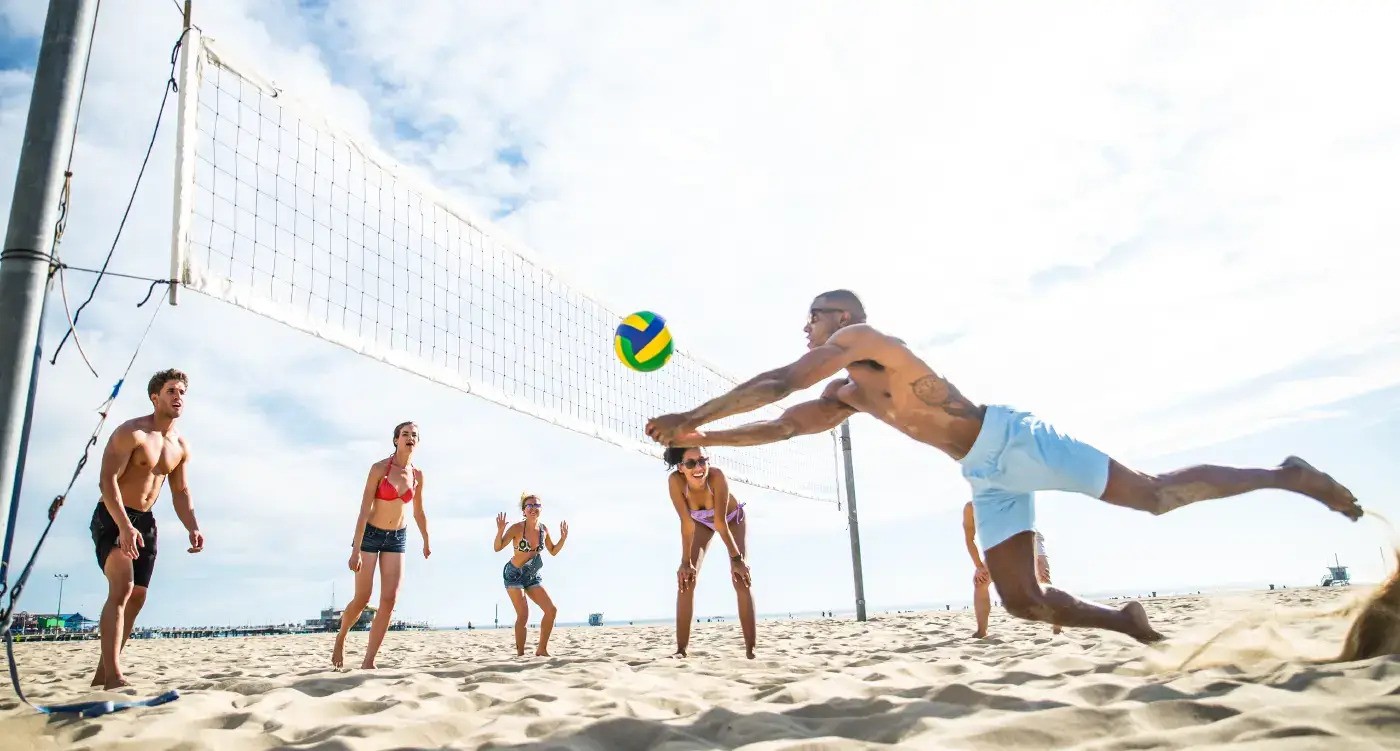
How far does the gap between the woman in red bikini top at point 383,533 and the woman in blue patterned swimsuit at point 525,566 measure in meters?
1.56

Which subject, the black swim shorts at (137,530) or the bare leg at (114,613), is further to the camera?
the black swim shorts at (137,530)

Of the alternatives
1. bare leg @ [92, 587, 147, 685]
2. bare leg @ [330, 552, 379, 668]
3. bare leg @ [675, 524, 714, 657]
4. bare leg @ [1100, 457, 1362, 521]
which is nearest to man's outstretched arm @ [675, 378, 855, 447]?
bare leg @ [1100, 457, 1362, 521]

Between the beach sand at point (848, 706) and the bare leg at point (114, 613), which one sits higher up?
the bare leg at point (114, 613)

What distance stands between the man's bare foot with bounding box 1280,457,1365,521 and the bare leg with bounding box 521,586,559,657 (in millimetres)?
5021

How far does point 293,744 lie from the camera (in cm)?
222

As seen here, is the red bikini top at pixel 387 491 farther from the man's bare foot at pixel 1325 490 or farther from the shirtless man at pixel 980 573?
the man's bare foot at pixel 1325 490

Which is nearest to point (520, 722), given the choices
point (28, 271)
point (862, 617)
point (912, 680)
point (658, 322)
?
point (912, 680)

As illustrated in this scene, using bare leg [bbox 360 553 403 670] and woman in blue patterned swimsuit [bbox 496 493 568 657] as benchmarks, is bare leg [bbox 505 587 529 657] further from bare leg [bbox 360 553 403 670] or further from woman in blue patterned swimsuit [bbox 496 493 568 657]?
bare leg [bbox 360 553 403 670]

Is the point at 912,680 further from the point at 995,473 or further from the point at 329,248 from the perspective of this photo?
the point at 329,248

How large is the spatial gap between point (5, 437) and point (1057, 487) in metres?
3.67

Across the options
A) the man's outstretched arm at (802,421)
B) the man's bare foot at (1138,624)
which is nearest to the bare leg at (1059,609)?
the man's bare foot at (1138,624)

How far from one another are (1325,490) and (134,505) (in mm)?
5342

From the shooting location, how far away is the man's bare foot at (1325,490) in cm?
297

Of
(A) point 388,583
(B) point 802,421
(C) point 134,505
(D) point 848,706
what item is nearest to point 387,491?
(A) point 388,583
